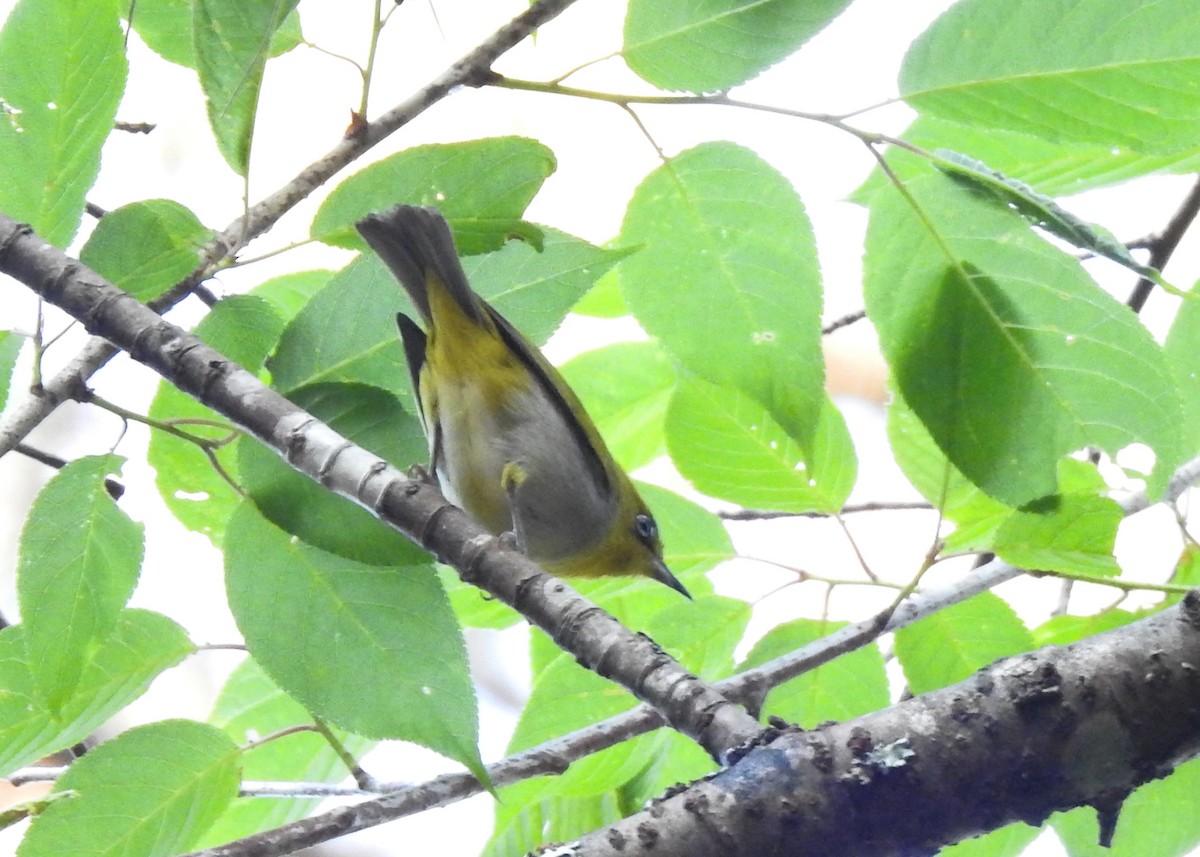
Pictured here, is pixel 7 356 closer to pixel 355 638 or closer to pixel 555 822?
pixel 355 638

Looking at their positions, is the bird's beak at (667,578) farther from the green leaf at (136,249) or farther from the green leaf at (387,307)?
the green leaf at (136,249)

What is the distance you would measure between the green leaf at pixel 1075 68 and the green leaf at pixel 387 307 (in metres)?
0.59

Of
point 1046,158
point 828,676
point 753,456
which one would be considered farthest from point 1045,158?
point 828,676

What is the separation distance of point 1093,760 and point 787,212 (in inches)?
37.5

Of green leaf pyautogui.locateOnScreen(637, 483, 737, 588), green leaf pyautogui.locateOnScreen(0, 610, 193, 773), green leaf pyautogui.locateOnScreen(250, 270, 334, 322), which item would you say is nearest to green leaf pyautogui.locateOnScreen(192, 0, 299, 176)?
green leaf pyautogui.locateOnScreen(250, 270, 334, 322)

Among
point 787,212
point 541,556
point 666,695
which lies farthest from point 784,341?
point 541,556

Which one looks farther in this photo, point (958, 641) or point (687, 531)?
point (687, 531)

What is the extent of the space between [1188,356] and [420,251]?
1388mm

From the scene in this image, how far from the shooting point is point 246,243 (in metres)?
1.73

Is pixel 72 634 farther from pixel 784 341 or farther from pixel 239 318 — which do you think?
pixel 784 341

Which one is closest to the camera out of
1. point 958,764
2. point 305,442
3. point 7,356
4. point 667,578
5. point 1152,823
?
point 958,764

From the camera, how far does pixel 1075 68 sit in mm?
1662

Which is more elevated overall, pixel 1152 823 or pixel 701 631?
pixel 701 631

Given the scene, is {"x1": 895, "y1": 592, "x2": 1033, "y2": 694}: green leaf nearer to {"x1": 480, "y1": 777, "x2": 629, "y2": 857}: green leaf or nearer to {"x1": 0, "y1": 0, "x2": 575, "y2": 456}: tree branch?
{"x1": 480, "y1": 777, "x2": 629, "y2": 857}: green leaf
